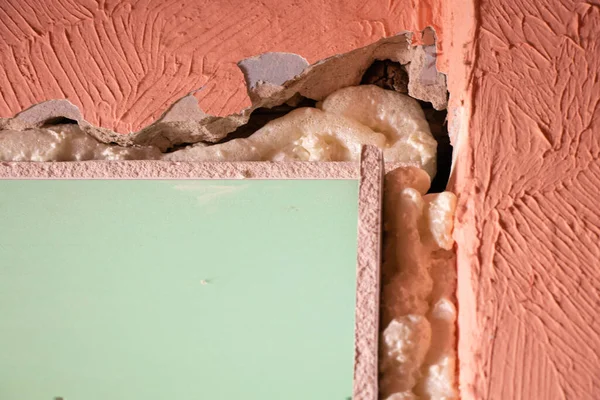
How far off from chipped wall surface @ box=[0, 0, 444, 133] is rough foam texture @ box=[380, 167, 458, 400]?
43 centimetres

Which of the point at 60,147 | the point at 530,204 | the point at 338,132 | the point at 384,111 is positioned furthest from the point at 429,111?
the point at 60,147

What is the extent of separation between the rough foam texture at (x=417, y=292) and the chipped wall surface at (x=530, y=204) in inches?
1.7

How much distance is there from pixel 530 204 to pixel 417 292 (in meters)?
0.32

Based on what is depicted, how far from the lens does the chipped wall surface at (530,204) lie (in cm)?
118

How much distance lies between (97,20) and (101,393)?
0.96 m

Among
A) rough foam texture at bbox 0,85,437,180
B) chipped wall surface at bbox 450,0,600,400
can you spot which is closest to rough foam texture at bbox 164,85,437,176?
rough foam texture at bbox 0,85,437,180

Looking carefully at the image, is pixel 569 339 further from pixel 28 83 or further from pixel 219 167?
pixel 28 83

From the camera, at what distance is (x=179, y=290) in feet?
4.47

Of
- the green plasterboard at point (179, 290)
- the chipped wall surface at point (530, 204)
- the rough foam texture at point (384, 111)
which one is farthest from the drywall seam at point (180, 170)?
the chipped wall surface at point (530, 204)

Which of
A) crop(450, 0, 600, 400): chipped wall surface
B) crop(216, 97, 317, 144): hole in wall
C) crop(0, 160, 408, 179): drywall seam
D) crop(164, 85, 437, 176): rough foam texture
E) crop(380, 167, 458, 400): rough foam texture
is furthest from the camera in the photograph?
crop(216, 97, 317, 144): hole in wall

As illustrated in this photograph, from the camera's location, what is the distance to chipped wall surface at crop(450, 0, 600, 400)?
46.6 inches

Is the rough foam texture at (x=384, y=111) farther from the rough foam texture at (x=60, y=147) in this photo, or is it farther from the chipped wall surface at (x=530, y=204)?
the rough foam texture at (x=60, y=147)

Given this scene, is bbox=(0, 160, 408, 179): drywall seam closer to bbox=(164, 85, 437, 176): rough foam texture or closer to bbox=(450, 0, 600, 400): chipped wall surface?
bbox=(164, 85, 437, 176): rough foam texture

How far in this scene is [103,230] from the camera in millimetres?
1408
